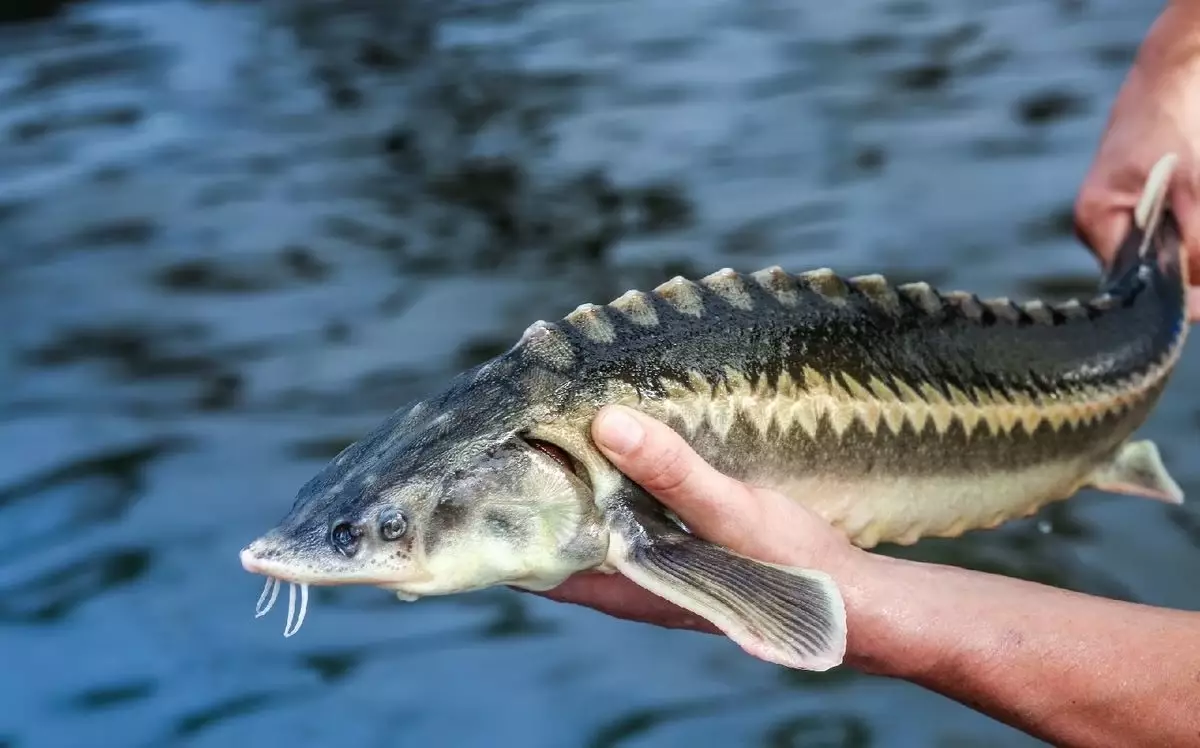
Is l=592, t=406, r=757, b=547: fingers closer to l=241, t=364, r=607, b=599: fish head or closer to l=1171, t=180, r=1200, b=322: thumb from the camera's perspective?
l=241, t=364, r=607, b=599: fish head

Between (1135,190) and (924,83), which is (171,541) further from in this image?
(924,83)

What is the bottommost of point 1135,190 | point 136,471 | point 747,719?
point 747,719

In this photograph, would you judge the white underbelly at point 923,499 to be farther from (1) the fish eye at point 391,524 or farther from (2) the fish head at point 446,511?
(1) the fish eye at point 391,524

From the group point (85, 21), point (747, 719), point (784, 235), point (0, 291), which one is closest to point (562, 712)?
point (747, 719)

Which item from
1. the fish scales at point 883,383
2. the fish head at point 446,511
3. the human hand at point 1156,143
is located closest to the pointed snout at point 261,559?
the fish head at point 446,511

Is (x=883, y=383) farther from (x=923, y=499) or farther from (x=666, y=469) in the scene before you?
(x=666, y=469)

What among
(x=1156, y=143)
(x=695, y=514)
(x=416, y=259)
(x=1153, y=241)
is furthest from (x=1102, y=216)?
(x=416, y=259)
